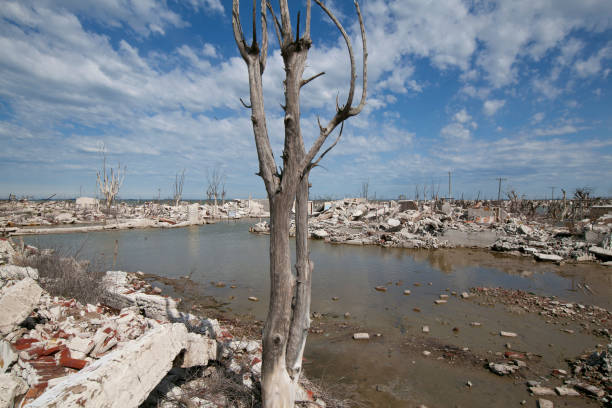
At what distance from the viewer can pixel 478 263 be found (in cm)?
1038

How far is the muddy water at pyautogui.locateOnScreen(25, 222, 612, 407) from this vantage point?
11.2ft

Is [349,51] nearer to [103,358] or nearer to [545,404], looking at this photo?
[103,358]

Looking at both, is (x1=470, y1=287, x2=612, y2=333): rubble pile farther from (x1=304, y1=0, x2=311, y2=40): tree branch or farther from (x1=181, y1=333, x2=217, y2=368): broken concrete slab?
(x1=304, y1=0, x2=311, y2=40): tree branch

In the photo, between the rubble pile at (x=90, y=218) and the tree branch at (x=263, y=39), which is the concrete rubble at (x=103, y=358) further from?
the rubble pile at (x=90, y=218)

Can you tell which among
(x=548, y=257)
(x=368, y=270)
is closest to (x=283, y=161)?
(x=368, y=270)

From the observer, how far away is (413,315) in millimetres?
5590

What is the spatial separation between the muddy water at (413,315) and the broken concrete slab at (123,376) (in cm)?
197

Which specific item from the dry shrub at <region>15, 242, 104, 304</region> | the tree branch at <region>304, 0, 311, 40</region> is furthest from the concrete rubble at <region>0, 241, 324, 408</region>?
the tree branch at <region>304, 0, 311, 40</region>

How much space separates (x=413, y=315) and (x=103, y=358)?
518 cm

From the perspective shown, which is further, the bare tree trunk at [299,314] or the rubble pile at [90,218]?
the rubble pile at [90,218]

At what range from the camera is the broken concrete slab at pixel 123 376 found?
1.61m

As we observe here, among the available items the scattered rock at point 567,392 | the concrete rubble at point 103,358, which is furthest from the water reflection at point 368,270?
the scattered rock at point 567,392

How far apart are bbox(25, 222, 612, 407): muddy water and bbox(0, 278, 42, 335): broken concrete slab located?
124 inches

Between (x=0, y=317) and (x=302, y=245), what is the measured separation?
2.98m
